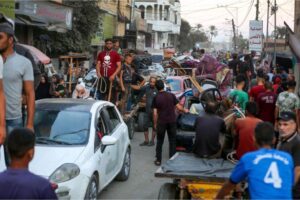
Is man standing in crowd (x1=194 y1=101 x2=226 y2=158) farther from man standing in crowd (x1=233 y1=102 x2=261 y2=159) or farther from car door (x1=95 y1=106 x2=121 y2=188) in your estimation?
car door (x1=95 y1=106 x2=121 y2=188)

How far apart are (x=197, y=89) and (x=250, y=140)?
21.2ft

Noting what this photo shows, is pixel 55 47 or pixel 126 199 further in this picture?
pixel 55 47

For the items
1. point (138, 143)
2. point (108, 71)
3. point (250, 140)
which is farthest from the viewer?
point (138, 143)

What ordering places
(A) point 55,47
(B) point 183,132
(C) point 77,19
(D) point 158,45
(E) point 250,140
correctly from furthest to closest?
(D) point 158,45
(C) point 77,19
(A) point 55,47
(B) point 183,132
(E) point 250,140

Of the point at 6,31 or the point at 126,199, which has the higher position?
the point at 6,31

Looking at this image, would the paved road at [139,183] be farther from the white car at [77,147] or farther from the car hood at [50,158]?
the car hood at [50,158]

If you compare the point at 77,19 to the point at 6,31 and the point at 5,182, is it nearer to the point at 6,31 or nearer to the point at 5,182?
the point at 6,31

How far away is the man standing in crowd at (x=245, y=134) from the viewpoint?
7.31 metres

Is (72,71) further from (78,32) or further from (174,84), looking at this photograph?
(78,32)

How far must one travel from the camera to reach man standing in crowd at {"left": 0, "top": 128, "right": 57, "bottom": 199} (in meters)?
3.67

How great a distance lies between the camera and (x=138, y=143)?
1426cm

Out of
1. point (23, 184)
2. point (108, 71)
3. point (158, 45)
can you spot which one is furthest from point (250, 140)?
point (158, 45)

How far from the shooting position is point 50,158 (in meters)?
6.98

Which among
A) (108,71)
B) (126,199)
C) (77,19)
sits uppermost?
(77,19)
